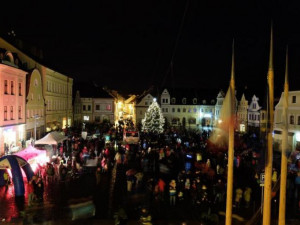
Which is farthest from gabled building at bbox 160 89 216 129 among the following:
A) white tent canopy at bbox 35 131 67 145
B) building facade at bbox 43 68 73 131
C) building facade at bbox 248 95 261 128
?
white tent canopy at bbox 35 131 67 145

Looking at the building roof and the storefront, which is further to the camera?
the building roof

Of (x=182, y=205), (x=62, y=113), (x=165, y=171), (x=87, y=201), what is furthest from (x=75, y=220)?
(x=62, y=113)

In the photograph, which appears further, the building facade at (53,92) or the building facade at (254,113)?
the building facade at (254,113)

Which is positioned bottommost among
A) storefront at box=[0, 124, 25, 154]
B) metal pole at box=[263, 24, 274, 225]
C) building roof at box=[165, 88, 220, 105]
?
storefront at box=[0, 124, 25, 154]

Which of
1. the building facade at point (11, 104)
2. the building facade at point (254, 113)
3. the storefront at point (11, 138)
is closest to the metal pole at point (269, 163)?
the storefront at point (11, 138)

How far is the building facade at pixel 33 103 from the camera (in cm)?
3200

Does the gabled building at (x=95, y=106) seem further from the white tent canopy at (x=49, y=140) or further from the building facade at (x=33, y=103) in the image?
the white tent canopy at (x=49, y=140)

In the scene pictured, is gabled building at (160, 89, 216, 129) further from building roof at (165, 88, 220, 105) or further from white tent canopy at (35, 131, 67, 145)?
white tent canopy at (35, 131, 67, 145)

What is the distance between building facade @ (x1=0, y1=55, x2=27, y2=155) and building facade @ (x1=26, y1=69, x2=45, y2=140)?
4.59 feet

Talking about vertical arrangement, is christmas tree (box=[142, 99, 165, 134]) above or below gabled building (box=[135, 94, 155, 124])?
below

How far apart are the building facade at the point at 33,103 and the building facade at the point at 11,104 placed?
1399 millimetres

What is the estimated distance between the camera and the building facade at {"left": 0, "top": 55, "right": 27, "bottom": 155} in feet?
82.3

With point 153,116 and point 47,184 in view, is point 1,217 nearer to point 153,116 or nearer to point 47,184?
point 47,184

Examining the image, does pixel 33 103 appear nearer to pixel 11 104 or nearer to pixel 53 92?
pixel 11 104
